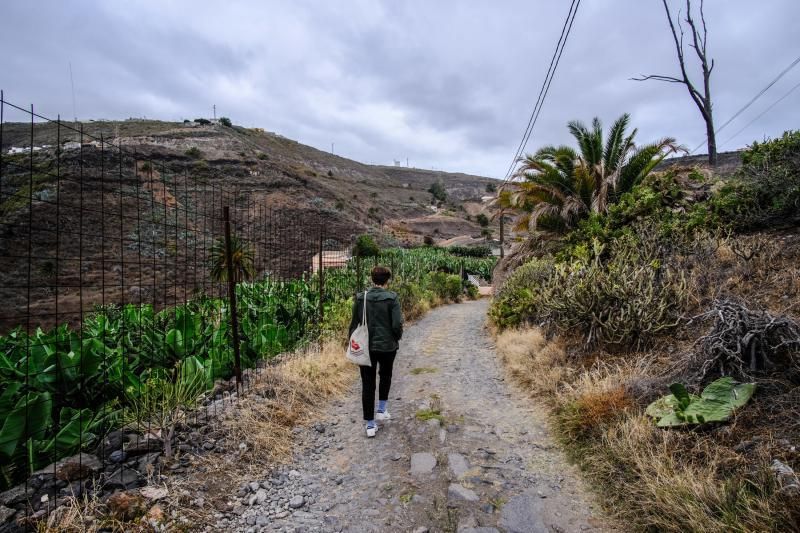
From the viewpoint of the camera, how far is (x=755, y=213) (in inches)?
245

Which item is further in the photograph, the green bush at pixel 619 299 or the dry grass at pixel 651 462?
the green bush at pixel 619 299

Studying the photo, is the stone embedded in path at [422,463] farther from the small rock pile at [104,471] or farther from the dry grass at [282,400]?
the small rock pile at [104,471]

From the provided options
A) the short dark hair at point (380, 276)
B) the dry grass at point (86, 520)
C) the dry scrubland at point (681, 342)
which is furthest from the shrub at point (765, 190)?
the dry grass at point (86, 520)

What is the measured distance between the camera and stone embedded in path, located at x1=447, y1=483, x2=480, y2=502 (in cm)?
294

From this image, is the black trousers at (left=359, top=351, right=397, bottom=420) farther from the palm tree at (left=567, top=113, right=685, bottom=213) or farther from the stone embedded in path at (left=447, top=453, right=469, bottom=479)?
the palm tree at (left=567, top=113, right=685, bottom=213)

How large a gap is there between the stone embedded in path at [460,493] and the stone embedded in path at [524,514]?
0.76 feet

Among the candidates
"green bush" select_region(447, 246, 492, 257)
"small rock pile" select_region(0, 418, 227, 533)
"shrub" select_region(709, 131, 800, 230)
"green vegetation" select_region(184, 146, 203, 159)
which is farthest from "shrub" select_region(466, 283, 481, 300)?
"green vegetation" select_region(184, 146, 203, 159)

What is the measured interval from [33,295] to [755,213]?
27.7m

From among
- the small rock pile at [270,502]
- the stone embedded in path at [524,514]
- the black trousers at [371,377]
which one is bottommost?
the small rock pile at [270,502]

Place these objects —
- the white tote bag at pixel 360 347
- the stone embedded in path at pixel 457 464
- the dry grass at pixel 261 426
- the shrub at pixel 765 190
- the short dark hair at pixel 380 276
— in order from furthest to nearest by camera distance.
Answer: the shrub at pixel 765 190 → the short dark hair at pixel 380 276 → the white tote bag at pixel 360 347 → the stone embedded in path at pixel 457 464 → the dry grass at pixel 261 426

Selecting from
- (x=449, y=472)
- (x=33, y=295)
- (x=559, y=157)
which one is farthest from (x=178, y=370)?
(x=33, y=295)

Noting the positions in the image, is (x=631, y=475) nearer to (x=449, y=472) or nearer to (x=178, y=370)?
(x=449, y=472)

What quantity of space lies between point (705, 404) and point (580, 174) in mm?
8906

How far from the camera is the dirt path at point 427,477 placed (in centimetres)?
275
